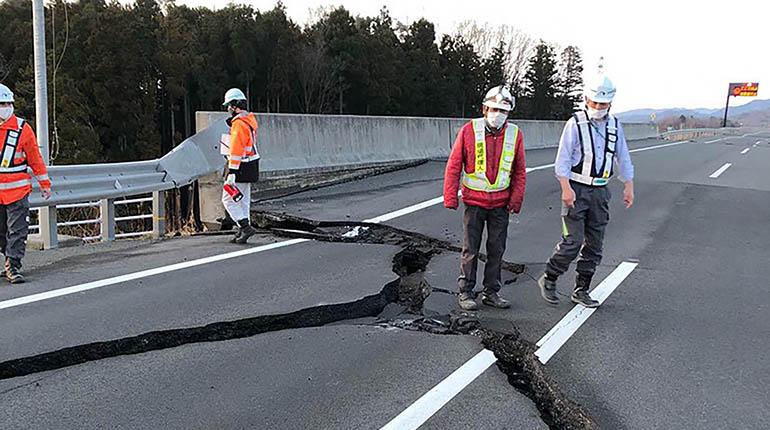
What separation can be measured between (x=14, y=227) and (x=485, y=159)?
4722 millimetres

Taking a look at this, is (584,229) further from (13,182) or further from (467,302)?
(13,182)

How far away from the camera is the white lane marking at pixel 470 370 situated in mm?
3639

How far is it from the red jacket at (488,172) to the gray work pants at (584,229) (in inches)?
18.7

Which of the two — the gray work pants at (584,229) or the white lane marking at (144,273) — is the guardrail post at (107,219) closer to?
the white lane marking at (144,273)

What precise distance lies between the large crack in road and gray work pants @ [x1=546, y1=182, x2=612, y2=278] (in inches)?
38.5

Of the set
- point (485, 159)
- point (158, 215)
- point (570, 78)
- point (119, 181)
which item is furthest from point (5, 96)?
point (570, 78)

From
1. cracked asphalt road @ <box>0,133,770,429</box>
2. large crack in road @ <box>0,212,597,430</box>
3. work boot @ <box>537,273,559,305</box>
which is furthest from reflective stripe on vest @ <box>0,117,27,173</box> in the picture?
work boot @ <box>537,273,559,305</box>

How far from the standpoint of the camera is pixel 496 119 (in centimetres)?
540

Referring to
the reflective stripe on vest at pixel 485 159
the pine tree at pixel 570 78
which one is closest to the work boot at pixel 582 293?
the reflective stripe on vest at pixel 485 159

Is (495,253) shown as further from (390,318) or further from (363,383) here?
(363,383)

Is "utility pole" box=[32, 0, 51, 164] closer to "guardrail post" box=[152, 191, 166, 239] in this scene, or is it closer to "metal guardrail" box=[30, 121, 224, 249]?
"metal guardrail" box=[30, 121, 224, 249]

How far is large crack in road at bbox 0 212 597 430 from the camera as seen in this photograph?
4001 millimetres

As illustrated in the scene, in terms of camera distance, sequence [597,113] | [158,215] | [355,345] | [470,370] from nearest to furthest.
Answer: [470,370] < [355,345] < [597,113] < [158,215]

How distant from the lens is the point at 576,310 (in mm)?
5574
